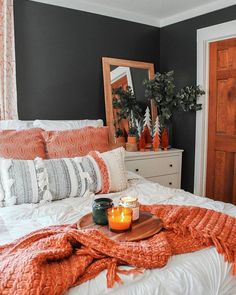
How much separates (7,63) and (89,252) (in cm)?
212

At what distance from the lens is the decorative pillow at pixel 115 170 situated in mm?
2105

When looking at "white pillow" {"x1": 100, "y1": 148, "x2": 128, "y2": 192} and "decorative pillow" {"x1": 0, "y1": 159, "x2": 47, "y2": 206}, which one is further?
"white pillow" {"x1": 100, "y1": 148, "x2": 128, "y2": 192}

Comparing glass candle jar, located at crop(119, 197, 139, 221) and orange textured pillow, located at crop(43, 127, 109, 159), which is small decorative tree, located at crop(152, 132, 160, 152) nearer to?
orange textured pillow, located at crop(43, 127, 109, 159)

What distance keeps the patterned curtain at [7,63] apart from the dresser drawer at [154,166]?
1259mm

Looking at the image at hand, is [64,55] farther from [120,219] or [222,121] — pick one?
[120,219]

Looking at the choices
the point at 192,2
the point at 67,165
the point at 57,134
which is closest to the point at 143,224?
the point at 67,165

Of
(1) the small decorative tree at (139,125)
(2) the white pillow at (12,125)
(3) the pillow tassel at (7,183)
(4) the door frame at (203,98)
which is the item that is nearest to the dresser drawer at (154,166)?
(4) the door frame at (203,98)

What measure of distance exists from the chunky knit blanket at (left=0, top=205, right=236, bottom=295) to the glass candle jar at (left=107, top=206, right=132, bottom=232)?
0.39 ft

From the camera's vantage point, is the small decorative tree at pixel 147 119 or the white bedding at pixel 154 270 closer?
the white bedding at pixel 154 270

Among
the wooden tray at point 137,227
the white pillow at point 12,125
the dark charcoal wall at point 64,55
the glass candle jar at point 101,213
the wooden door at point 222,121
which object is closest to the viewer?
the wooden tray at point 137,227

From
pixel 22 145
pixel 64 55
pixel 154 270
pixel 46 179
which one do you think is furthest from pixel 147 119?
pixel 154 270

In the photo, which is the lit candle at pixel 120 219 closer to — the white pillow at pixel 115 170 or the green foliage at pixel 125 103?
the white pillow at pixel 115 170

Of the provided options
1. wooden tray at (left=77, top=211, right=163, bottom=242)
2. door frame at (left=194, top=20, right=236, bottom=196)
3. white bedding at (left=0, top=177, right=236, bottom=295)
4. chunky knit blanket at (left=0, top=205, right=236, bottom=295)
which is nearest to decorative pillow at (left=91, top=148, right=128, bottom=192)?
white bedding at (left=0, top=177, right=236, bottom=295)

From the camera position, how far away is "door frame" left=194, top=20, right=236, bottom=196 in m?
3.14
